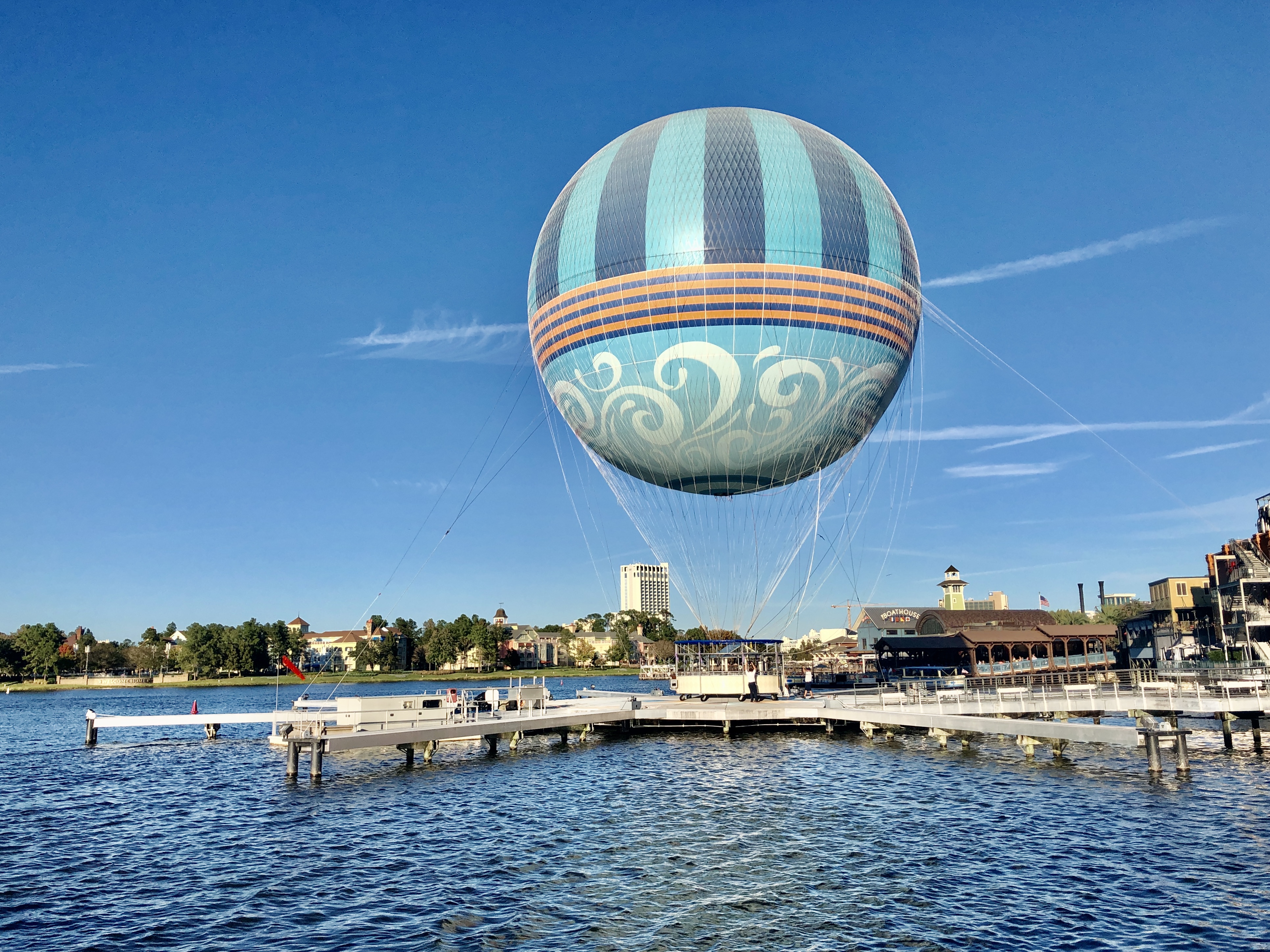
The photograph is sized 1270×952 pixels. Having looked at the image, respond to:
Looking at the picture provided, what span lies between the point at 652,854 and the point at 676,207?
20631 millimetres

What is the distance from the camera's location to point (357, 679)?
147 meters

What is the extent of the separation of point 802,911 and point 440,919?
262 inches

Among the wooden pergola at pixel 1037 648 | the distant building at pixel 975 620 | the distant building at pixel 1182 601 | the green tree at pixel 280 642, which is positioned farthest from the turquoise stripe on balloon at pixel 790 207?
the green tree at pixel 280 642

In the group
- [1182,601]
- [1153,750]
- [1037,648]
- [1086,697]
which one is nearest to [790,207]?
[1153,750]

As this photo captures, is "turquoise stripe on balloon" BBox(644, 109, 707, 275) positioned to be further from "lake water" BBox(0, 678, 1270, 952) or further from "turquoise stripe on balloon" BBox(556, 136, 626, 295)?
"lake water" BBox(0, 678, 1270, 952)

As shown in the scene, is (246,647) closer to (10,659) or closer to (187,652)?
(187,652)

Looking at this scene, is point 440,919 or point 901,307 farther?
point 901,307

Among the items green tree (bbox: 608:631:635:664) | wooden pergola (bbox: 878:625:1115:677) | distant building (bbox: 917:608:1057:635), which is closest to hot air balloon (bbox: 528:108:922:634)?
wooden pergola (bbox: 878:625:1115:677)

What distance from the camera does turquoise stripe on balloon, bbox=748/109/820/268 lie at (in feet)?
Result: 100

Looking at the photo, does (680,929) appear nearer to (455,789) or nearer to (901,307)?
(455,789)

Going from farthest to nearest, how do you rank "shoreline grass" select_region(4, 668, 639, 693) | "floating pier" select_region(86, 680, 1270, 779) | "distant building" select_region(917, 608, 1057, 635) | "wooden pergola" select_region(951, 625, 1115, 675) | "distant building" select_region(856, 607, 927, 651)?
"shoreline grass" select_region(4, 668, 639, 693) → "distant building" select_region(856, 607, 927, 651) → "distant building" select_region(917, 608, 1057, 635) → "wooden pergola" select_region(951, 625, 1115, 675) → "floating pier" select_region(86, 680, 1270, 779)

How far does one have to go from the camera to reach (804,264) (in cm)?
3089

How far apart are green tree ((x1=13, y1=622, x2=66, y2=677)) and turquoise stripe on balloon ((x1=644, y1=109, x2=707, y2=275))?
13652cm

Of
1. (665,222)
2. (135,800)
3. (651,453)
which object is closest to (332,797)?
(135,800)
